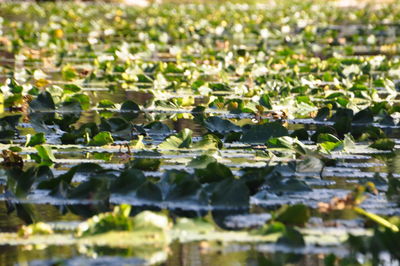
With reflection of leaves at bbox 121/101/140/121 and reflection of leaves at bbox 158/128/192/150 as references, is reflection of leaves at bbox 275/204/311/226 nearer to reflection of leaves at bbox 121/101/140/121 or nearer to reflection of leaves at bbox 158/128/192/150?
reflection of leaves at bbox 158/128/192/150

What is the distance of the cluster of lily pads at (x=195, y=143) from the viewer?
2.92 m

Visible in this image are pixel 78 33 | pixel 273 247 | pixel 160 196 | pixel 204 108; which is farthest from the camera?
pixel 78 33

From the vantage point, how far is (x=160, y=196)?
3336 millimetres

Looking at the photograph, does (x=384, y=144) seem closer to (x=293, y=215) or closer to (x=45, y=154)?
(x=45, y=154)

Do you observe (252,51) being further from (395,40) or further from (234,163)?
(234,163)

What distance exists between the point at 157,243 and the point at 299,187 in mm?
876

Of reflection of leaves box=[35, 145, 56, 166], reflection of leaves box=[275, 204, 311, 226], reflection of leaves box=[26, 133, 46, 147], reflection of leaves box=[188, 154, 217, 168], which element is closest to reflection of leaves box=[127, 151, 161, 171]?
reflection of leaves box=[188, 154, 217, 168]

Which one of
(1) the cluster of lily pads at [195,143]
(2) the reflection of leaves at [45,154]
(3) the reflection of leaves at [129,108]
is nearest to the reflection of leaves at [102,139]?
(1) the cluster of lily pads at [195,143]

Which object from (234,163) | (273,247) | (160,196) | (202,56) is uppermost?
(202,56)

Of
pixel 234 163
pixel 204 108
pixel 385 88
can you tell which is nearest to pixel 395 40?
pixel 385 88

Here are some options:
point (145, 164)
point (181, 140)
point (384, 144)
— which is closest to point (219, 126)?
point (181, 140)

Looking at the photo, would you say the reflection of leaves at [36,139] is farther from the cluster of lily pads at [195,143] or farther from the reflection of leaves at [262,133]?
the reflection of leaves at [262,133]

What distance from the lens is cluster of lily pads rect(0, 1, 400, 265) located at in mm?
2924

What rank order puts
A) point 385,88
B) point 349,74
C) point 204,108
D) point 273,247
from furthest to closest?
1. point 349,74
2. point 385,88
3. point 204,108
4. point 273,247
